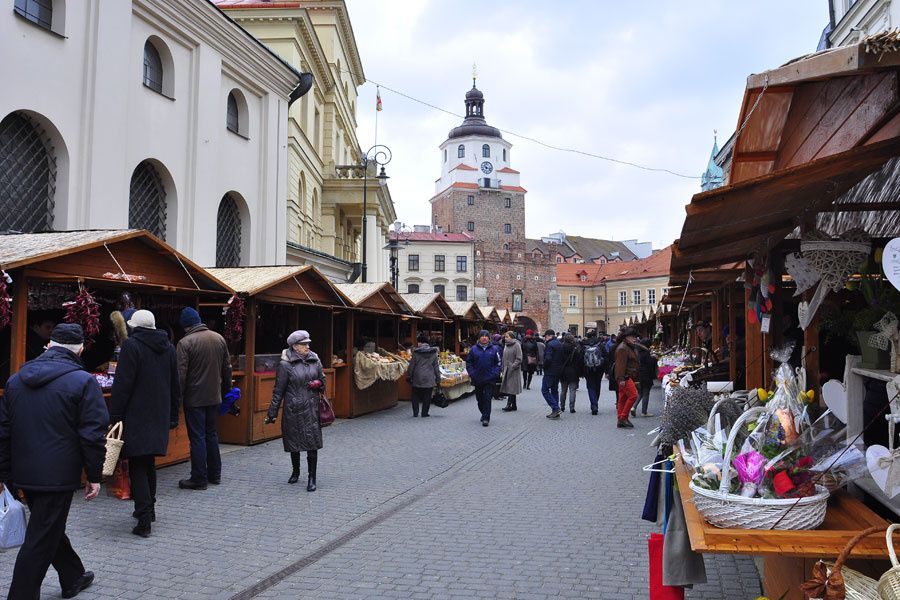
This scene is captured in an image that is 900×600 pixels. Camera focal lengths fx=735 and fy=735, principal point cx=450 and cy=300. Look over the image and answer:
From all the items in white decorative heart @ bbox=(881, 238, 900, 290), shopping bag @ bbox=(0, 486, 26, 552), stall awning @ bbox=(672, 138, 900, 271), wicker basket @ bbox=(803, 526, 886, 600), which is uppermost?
stall awning @ bbox=(672, 138, 900, 271)

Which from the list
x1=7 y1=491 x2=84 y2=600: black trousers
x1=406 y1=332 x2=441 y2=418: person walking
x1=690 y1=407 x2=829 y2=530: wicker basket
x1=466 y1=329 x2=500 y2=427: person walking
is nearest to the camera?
x1=690 y1=407 x2=829 y2=530: wicker basket

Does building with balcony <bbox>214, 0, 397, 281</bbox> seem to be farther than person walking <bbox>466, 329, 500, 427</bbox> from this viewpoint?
Yes

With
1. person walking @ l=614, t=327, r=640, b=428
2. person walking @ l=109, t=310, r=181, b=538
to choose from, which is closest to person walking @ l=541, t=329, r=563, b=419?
person walking @ l=614, t=327, r=640, b=428

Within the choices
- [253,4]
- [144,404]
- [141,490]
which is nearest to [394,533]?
[141,490]

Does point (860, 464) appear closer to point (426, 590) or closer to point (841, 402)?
point (841, 402)

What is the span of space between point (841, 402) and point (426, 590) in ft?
9.69

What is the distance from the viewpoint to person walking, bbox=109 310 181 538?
6371 millimetres

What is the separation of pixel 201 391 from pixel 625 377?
8554mm

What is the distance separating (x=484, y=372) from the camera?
49.2ft

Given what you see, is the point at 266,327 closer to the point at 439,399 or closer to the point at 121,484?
the point at 439,399

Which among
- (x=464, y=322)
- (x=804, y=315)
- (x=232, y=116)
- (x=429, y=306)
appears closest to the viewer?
(x=804, y=315)

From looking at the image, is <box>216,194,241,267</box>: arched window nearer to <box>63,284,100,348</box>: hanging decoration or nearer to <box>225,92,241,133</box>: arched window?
<box>225,92,241,133</box>: arched window

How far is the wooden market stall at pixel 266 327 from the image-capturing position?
11.3 meters

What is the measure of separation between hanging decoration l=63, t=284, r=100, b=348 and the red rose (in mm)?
7102
